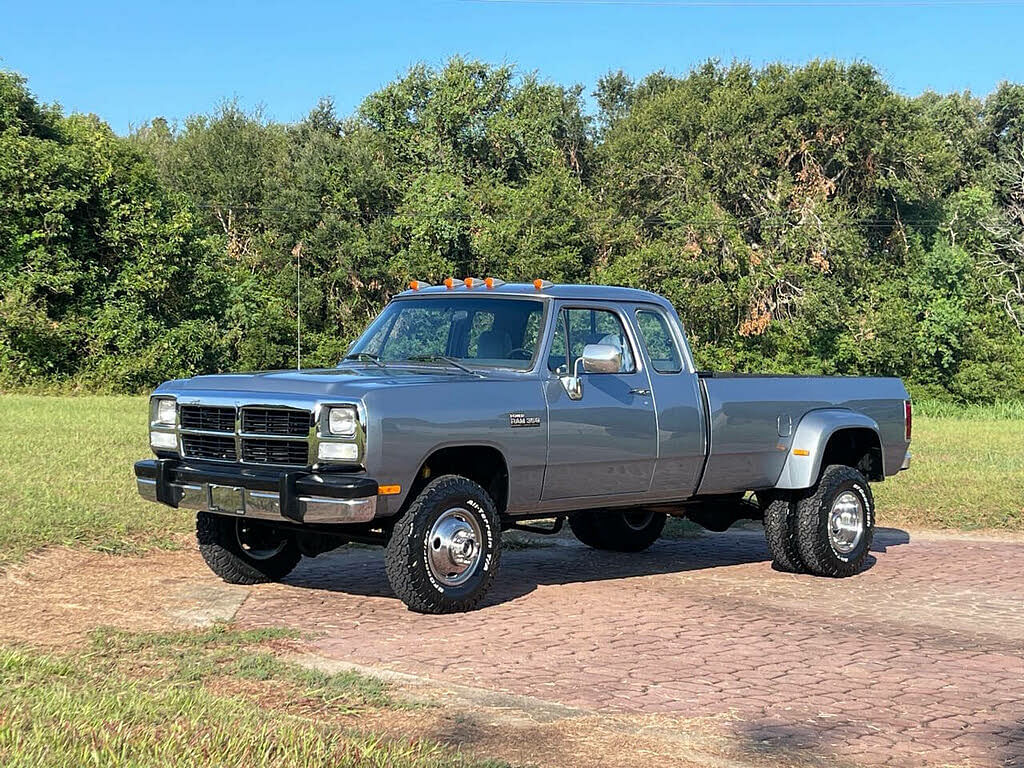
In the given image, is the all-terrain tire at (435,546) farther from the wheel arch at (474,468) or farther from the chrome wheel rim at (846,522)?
the chrome wheel rim at (846,522)

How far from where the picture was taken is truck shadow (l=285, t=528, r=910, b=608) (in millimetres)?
10438

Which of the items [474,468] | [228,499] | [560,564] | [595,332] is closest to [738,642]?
[474,468]

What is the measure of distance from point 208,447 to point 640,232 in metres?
46.8

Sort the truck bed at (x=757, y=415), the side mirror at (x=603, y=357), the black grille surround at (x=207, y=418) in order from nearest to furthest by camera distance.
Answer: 1. the black grille surround at (x=207, y=418)
2. the side mirror at (x=603, y=357)
3. the truck bed at (x=757, y=415)

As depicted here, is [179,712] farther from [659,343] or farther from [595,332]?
[659,343]

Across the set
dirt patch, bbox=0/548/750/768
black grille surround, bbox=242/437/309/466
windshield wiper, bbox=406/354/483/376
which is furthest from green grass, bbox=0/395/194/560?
windshield wiper, bbox=406/354/483/376

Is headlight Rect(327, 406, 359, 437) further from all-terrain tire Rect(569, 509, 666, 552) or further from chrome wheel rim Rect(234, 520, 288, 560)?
all-terrain tire Rect(569, 509, 666, 552)

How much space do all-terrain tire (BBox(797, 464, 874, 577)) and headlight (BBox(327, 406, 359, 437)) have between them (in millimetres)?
4399

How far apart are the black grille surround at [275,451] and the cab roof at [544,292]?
2099 mm

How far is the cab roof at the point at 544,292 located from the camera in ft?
33.5

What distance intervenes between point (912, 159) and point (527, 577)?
43991mm

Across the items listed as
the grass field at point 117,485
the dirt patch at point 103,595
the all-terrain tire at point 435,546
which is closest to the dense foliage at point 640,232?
the grass field at point 117,485

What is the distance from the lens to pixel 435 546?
29.6ft

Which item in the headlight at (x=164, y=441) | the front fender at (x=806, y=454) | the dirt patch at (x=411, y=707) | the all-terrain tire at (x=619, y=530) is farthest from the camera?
the all-terrain tire at (x=619, y=530)
